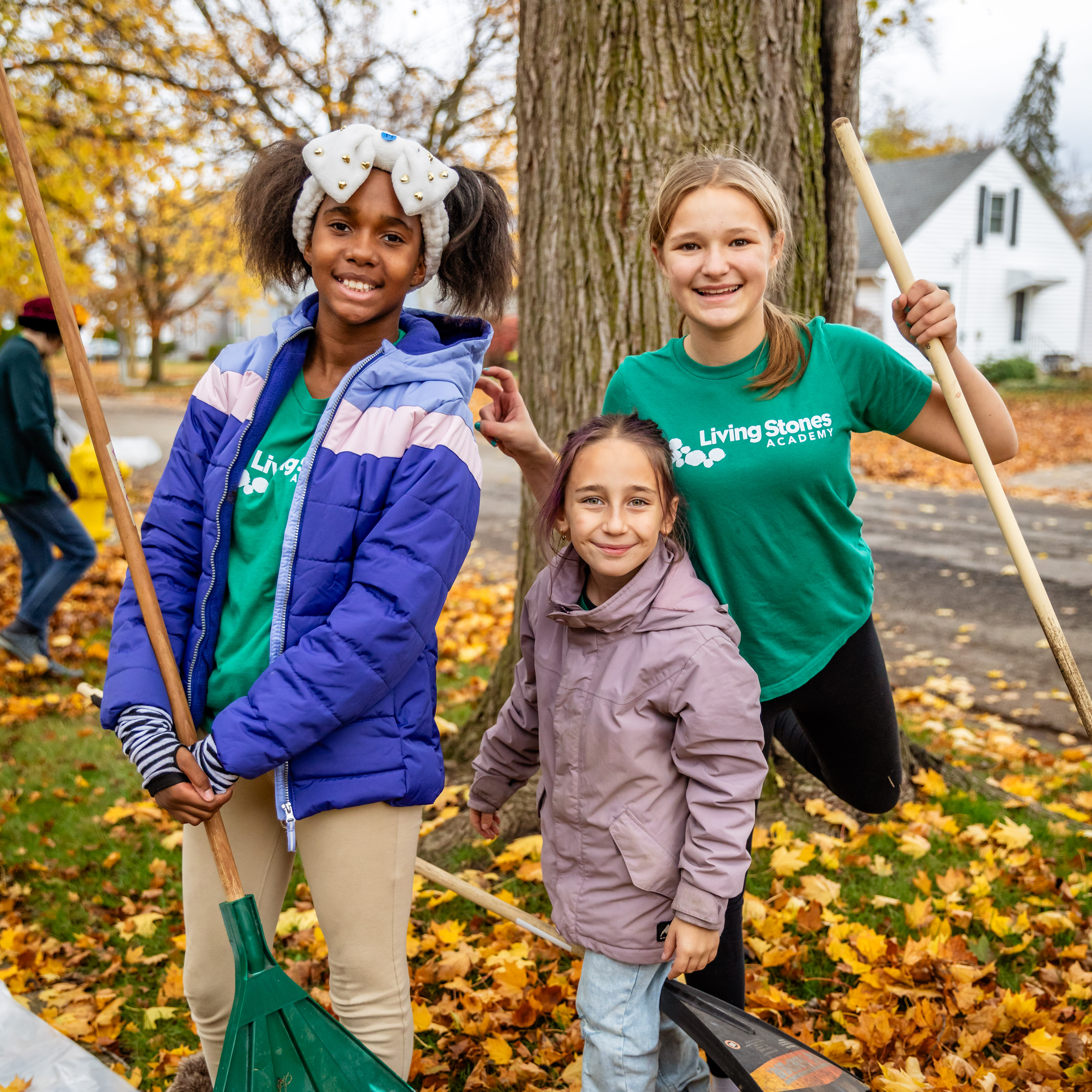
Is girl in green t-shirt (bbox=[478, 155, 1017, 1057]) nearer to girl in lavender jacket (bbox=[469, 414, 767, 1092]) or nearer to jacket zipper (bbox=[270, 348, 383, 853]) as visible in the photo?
girl in lavender jacket (bbox=[469, 414, 767, 1092])

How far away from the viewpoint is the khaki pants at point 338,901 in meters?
1.94

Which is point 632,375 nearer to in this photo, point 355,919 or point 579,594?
point 579,594

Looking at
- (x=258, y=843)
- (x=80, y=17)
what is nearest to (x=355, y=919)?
(x=258, y=843)

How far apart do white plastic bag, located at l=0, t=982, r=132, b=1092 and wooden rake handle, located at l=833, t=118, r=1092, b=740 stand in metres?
2.36

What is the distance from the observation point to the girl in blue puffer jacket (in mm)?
1825

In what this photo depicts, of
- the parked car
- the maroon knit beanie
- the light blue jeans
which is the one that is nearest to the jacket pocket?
the light blue jeans

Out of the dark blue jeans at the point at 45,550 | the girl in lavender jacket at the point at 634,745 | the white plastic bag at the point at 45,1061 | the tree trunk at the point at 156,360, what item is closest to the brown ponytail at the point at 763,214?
the girl in lavender jacket at the point at 634,745

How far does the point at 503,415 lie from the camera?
7.86 feet

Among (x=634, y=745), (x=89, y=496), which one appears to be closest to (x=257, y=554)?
(x=634, y=745)

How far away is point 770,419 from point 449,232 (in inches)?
31.9

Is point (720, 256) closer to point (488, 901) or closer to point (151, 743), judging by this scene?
point (151, 743)

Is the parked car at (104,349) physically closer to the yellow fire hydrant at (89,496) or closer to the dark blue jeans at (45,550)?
the yellow fire hydrant at (89,496)

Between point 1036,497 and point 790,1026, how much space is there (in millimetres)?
10528

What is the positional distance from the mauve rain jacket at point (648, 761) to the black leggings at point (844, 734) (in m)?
0.35
